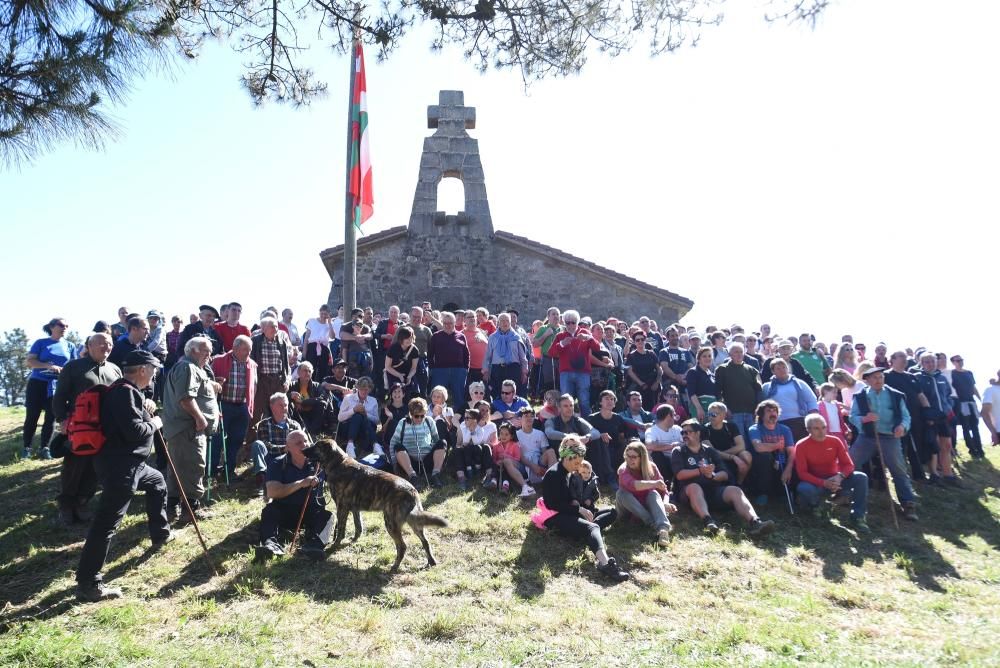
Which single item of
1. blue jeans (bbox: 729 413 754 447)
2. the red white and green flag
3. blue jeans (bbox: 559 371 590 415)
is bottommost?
blue jeans (bbox: 729 413 754 447)

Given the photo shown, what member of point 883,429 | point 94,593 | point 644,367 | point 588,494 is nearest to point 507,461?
point 588,494

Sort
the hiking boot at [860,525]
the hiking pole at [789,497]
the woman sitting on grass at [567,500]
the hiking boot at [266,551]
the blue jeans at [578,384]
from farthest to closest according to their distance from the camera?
the blue jeans at [578,384] → the hiking pole at [789,497] → the hiking boot at [860,525] → the woman sitting on grass at [567,500] → the hiking boot at [266,551]

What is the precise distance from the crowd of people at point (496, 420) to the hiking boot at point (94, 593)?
28 mm

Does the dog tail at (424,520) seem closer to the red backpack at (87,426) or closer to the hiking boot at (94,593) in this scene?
the hiking boot at (94,593)

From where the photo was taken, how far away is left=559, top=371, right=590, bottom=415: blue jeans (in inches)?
382

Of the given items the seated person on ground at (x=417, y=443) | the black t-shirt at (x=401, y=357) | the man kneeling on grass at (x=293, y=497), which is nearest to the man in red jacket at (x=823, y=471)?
the seated person on ground at (x=417, y=443)

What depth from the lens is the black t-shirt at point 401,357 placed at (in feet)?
30.9

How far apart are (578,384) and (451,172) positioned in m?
9.85

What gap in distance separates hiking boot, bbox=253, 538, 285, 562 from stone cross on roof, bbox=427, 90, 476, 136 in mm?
14018

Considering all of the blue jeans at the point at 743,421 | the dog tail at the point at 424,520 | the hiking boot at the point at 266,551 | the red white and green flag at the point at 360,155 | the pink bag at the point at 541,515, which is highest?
the red white and green flag at the point at 360,155

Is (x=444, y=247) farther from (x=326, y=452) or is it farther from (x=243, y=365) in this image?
(x=326, y=452)

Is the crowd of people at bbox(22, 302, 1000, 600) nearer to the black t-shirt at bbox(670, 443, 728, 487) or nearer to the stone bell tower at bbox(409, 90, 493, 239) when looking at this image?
the black t-shirt at bbox(670, 443, 728, 487)

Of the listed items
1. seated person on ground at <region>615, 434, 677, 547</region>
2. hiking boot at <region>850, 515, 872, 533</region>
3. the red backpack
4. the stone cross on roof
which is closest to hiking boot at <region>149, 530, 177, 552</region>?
the red backpack

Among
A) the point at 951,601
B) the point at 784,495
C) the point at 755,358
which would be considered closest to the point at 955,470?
the point at 755,358
